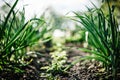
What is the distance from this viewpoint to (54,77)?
117 inches

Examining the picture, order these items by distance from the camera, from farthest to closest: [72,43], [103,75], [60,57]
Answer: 1. [72,43]
2. [60,57]
3. [103,75]

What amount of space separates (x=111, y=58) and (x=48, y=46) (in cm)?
407

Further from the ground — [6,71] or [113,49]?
[113,49]

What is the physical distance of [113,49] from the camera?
99.0 inches

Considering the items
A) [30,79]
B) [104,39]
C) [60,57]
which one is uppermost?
[104,39]

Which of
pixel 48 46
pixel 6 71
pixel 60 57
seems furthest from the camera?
pixel 48 46

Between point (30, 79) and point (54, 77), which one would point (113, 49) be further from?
point (30, 79)

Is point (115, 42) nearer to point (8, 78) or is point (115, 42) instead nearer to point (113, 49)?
point (113, 49)

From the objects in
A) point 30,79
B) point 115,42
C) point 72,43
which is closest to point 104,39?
point 115,42

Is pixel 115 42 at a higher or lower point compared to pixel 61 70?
higher

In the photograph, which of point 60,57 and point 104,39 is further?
point 60,57

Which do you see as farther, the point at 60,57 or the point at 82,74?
the point at 60,57

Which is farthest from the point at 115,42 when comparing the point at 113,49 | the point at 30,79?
the point at 30,79

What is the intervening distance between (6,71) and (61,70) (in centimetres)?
67
